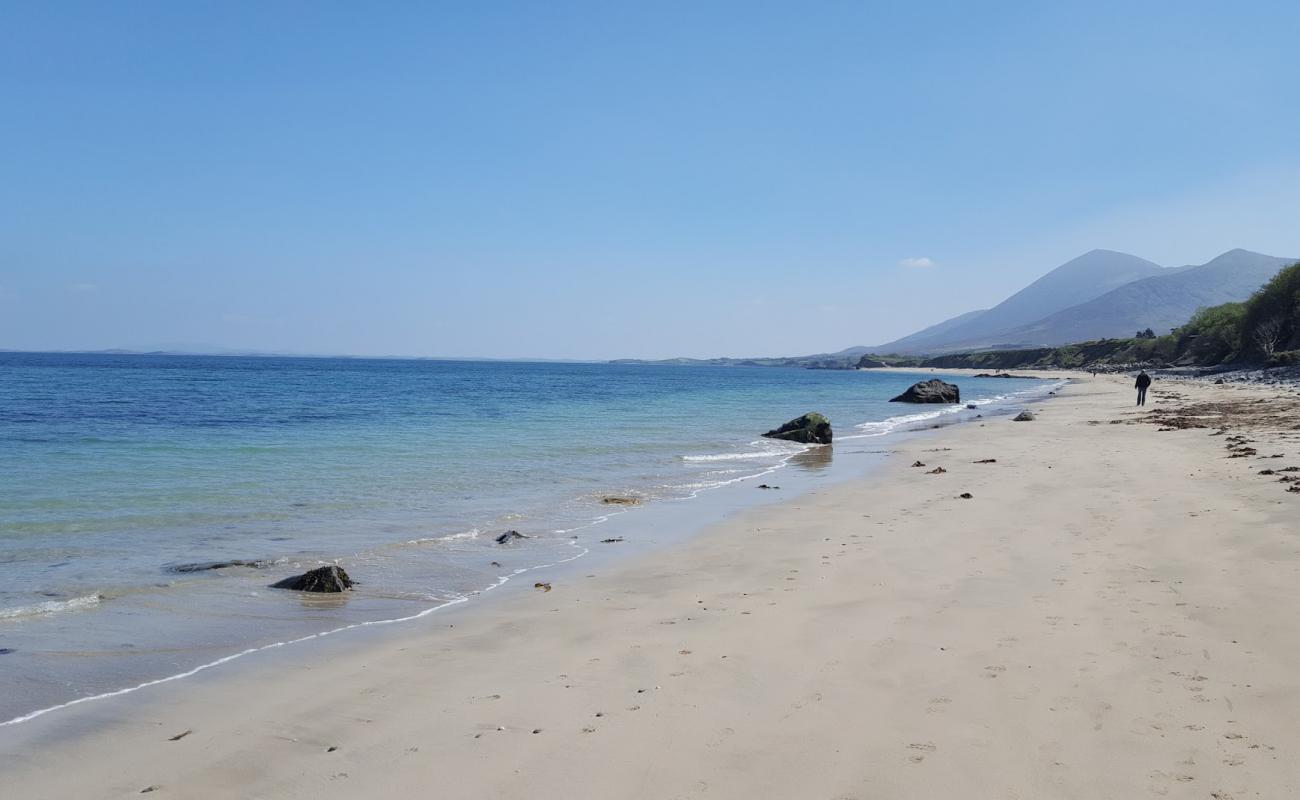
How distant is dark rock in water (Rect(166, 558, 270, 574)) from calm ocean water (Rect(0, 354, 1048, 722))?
10 cm

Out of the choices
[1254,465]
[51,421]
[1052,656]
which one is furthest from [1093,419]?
[51,421]

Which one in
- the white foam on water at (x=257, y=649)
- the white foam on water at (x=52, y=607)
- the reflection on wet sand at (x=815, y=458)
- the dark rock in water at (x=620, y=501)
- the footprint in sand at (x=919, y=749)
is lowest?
the reflection on wet sand at (x=815, y=458)

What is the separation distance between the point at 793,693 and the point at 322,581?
18.6ft

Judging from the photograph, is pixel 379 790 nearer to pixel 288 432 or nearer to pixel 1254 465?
pixel 1254 465

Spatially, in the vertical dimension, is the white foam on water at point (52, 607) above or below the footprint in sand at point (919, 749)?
below

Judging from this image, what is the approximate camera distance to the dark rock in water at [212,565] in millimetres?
9250

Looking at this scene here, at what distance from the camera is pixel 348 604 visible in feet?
26.5

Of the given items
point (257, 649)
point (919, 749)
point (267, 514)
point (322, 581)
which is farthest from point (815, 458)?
point (919, 749)

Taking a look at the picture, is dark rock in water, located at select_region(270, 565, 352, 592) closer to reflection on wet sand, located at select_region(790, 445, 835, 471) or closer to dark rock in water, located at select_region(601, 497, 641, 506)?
dark rock in water, located at select_region(601, 497, 641, 506)

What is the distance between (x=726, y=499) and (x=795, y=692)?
9.69 metres

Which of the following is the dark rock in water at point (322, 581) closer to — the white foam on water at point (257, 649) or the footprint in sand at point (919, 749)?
→ the white foam on water at point (257, 649)

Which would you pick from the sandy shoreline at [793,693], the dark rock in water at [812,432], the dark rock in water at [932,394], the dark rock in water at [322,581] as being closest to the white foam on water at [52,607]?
the dark rock in water at [322,581]

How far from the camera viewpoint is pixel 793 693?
5.25 metres

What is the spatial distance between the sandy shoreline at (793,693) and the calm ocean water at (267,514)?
134cm
